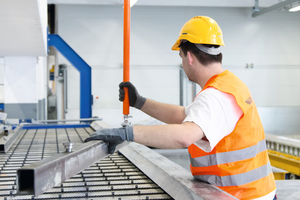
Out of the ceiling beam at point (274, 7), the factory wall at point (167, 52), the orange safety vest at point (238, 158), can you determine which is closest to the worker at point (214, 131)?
the orange safety vest at point (238, 158)

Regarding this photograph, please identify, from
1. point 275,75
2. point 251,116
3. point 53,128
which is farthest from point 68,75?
point 251,116

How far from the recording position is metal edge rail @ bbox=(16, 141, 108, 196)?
91cm

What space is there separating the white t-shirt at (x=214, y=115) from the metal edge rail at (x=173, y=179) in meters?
0.19

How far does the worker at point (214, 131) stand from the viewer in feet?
4.12

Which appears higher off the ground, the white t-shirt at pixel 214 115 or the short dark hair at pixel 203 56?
the short dark hair at pixel 203 56

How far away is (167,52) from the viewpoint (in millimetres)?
9969

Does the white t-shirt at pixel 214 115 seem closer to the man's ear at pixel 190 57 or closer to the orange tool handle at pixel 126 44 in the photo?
the man's ear at pixel 190 57

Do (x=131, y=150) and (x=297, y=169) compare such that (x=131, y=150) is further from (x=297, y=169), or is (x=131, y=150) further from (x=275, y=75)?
(x=275, y=75)

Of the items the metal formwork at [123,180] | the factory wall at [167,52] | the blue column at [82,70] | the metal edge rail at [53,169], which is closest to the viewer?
the metal edge rail at [53,169]

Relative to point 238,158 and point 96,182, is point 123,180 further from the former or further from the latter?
point 238,158

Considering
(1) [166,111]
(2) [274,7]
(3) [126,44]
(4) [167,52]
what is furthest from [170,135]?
(2) [274,7]

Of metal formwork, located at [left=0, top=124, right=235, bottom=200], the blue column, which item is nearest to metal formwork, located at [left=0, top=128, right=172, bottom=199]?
metal formwork, located at [left=0, top=124, right=235, bottom=200]

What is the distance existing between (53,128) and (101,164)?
7.43 ft

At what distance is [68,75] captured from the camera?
9305 millimetres
